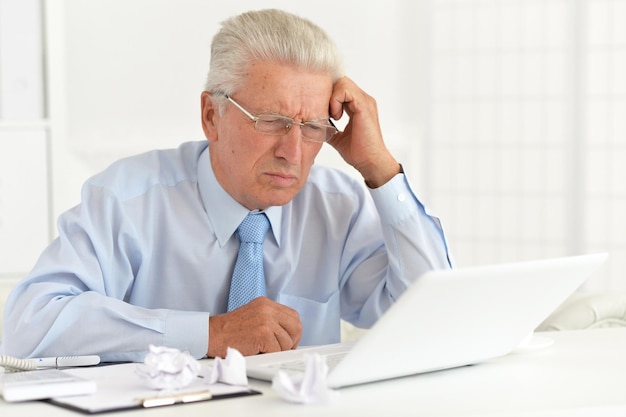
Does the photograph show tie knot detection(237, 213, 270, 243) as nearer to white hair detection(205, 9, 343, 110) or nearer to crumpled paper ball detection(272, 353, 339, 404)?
white hair detection(205, 9, 343, 110)

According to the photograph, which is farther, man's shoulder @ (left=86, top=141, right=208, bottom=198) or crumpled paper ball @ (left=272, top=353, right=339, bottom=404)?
man's shoulder @ (left=86, top=141, right=208, bottom=198)

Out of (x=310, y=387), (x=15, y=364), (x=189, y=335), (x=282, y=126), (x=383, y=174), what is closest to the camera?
(x=310, y=387)

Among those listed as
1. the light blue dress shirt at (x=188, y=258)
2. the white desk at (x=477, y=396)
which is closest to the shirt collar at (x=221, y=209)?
the light blue dress shirt at (x=188, y=258)

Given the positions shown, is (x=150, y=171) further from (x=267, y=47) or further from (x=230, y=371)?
(x=230, y=371)

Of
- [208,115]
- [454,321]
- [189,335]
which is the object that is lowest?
[189,335]

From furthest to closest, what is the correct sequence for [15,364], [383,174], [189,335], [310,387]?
[383,174]
[189,335]
[15,364]
[310,387]

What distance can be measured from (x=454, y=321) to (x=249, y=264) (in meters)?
0.76

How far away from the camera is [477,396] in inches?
47.8

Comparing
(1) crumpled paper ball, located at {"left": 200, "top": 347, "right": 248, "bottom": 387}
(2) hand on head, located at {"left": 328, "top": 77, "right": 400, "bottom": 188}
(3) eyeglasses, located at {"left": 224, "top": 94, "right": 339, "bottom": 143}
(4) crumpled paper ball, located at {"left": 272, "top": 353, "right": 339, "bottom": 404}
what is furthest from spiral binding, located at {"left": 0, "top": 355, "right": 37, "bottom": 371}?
(2) hand on head, located at {"left": 328, "top": 77, "right": 400, "bottom": 188}

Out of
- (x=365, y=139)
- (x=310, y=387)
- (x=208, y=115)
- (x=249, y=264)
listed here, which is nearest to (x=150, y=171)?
(x=208, y=115)

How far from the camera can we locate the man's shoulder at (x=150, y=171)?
6.34 feet

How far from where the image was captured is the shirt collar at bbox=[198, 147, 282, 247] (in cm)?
196

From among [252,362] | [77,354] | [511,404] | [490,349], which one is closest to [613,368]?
[490,349]

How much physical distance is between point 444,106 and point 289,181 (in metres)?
2.80
